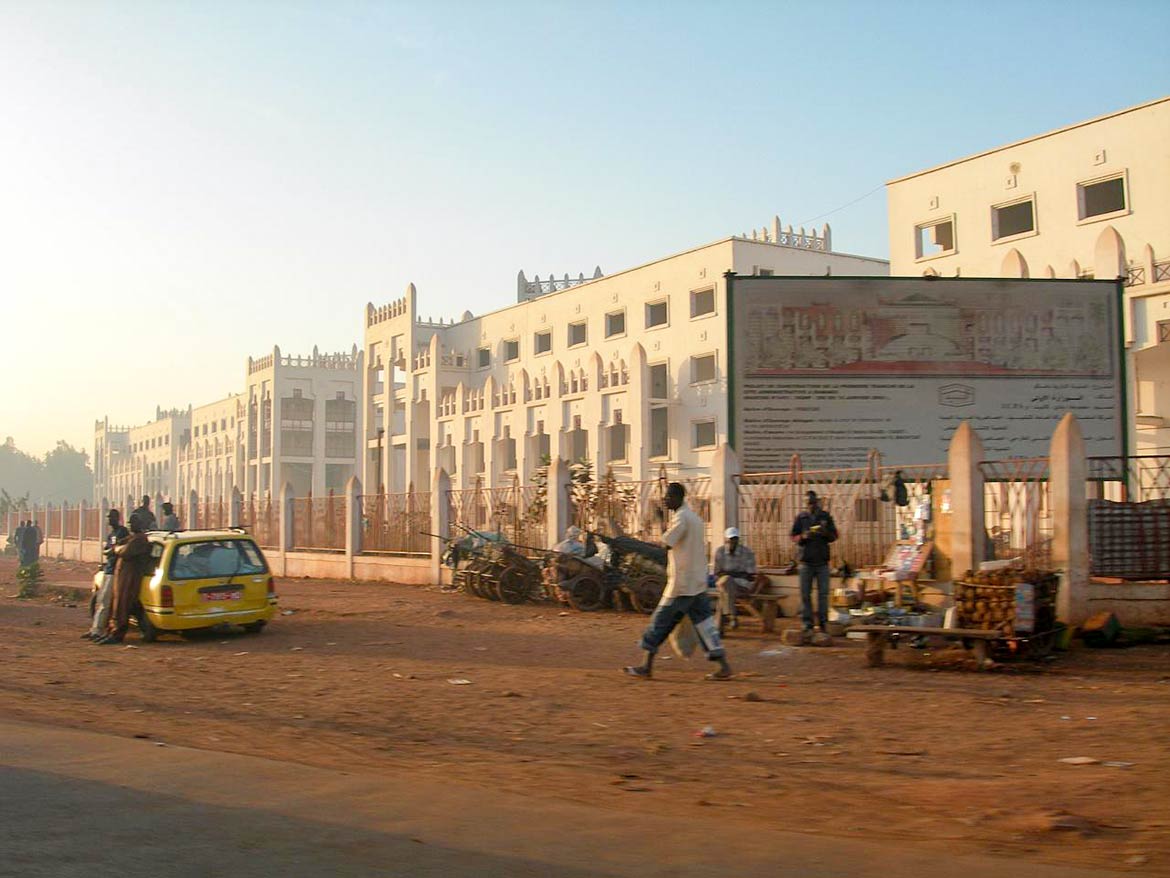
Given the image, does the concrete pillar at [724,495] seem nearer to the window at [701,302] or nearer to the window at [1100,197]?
the window at [1100,197]

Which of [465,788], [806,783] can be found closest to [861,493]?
[806,783]

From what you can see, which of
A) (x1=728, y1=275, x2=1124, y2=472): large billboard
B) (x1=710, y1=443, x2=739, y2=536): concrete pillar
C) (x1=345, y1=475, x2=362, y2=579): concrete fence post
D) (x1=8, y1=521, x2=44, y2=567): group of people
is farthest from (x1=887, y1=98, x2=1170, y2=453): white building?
(x1=8, y1=521, x2=44, y2=567): group of people

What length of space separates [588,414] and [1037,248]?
51.8 feet

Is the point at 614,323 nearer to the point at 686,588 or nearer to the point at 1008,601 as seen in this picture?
the point at 1008,601

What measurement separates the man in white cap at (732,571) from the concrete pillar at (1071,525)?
3.82 m

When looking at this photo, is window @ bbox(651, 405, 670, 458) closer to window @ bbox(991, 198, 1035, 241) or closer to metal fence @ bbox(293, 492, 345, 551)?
window @ bbox(991, 198, 1035, 241)

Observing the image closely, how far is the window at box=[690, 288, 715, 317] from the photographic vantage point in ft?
125

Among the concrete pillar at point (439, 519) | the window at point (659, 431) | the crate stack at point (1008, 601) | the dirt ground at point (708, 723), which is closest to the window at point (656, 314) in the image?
the window at point (659, 431)

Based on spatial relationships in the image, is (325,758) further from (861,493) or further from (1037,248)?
(1037,248)

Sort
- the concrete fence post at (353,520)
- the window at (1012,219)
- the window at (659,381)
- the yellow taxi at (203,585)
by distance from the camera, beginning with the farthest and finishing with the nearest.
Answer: the window at (659,381) → the window at (1012,219) → the concrete fence post at (353,520) → the yellow taxi at (203,585)

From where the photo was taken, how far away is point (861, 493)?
15664 mm

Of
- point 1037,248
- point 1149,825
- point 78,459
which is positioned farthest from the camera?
point 78,459

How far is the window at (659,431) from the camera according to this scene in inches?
1554

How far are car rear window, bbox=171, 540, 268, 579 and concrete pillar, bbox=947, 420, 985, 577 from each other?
9.43 metres
